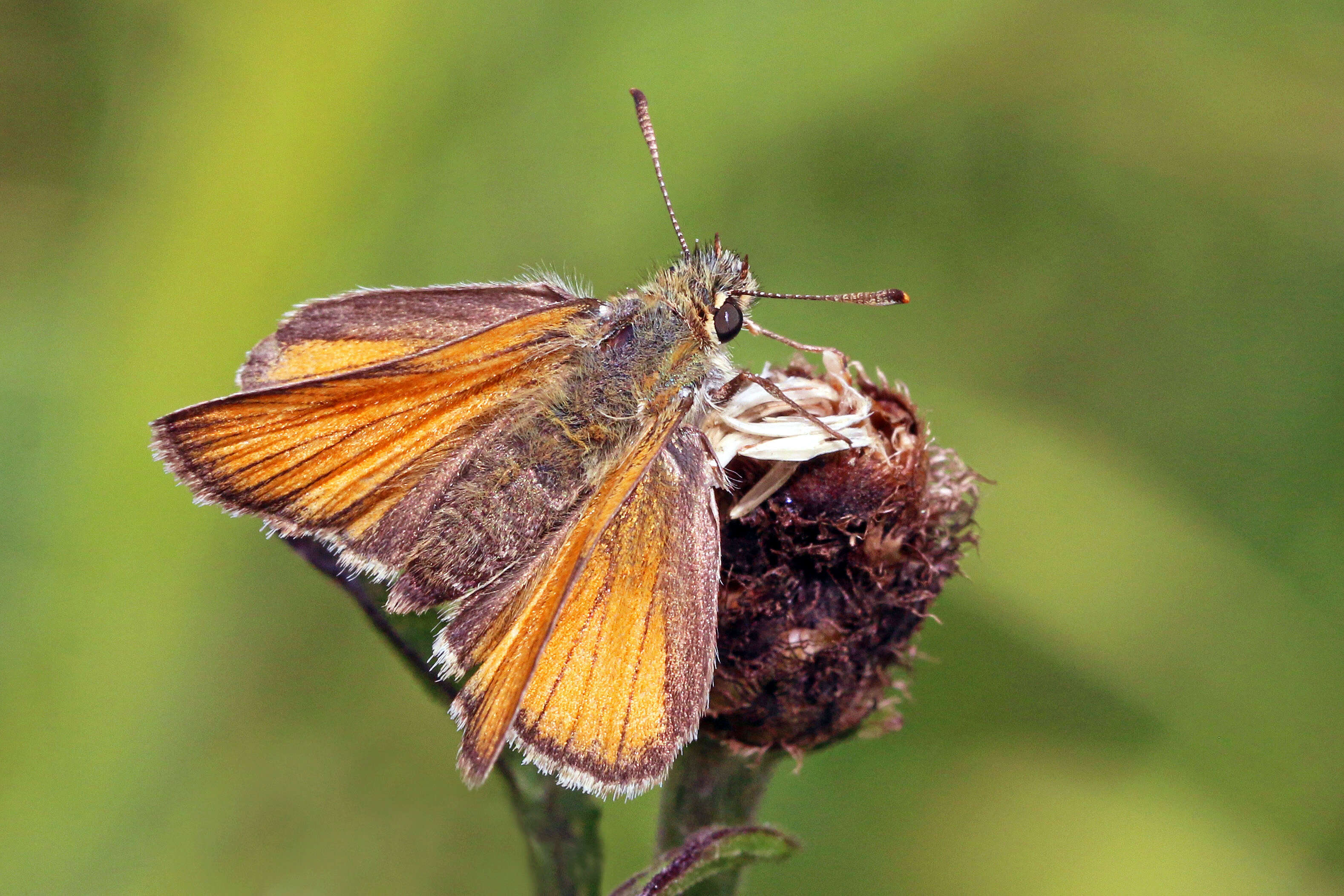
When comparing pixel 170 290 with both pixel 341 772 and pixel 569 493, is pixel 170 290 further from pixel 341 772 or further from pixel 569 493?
pixel 569 493

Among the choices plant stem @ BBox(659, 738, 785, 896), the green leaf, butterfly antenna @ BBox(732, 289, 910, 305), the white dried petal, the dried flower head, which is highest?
butterfly antenna @ BBox(732, 289, 910, 305)

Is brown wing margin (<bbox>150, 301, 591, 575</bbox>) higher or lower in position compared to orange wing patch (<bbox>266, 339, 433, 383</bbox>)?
lower

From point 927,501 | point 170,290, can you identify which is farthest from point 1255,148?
point 170,290

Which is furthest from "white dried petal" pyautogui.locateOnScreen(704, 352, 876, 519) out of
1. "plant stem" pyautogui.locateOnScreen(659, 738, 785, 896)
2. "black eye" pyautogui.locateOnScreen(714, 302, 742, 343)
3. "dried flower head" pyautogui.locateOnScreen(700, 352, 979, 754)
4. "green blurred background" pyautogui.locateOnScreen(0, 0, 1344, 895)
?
"green blurred background" pyautogui.locateOnScreen(0, 0, 1344, 895)

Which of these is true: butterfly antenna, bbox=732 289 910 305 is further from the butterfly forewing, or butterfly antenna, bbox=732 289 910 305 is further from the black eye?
the butterfly forewing

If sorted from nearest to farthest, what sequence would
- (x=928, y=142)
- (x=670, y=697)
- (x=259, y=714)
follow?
(x=670, y=697) → (x=259, y=714) → (x=928, y=142)

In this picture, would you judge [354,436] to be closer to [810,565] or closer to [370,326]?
[370,326]

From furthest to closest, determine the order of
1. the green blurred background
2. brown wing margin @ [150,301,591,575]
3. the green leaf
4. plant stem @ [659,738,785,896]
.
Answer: the green blurred background, plant stem @ [659,738,785,896], brown wing margin @ [150,301,591,575], the green leaf

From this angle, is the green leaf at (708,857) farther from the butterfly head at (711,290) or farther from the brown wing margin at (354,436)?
the butterfly head at (711,290)
